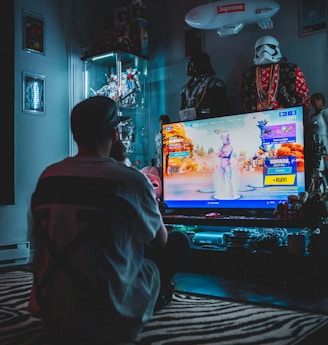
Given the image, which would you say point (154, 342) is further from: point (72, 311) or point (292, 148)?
point (292, 148)

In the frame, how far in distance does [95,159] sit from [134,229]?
271 mm

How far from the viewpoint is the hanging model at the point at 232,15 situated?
135 inches

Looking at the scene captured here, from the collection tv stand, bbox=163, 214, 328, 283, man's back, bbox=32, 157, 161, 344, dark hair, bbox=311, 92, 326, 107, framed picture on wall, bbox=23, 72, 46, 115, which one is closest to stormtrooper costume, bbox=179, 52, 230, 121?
dark hair, bbox=311, 92, 326, 107

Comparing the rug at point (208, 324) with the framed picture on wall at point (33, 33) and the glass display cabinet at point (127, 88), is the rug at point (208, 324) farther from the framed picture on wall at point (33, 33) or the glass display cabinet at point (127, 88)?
the framed picture on wall at point (33, 33)

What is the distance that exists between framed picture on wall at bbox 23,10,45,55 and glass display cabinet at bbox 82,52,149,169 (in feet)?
1.53

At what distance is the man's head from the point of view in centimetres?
156

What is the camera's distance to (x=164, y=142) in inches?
150

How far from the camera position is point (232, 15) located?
348 cm

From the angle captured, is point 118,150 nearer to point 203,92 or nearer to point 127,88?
point 203,92

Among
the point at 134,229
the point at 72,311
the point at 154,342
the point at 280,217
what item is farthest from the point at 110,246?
the point at 280,217

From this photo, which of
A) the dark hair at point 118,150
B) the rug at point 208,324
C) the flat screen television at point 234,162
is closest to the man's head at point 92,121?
the dark hair at point 118,150

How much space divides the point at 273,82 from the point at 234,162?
27.4 inches

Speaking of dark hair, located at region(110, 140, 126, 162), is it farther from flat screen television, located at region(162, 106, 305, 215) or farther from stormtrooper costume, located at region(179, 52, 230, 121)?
stormtrooper costume, located at region(179, 52, 230, 121)

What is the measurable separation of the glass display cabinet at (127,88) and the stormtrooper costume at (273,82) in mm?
1228
